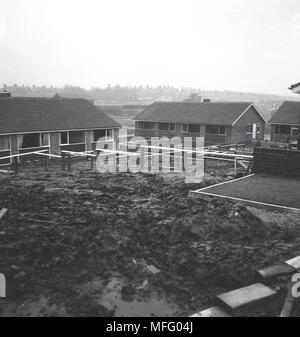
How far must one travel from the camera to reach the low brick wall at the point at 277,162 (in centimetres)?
1519

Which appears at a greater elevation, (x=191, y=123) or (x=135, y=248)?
(x=191, y=123)

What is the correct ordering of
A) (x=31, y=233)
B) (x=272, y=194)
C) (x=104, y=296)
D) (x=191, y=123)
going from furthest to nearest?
(x=191, y=123)
(x=272, y=194)
(x=31, y=233)
(x=104, y=296)

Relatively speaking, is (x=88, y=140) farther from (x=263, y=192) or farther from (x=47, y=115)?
(x=263, y=192)

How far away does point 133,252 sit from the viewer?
8.73 meters

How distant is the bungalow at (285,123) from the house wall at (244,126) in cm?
241

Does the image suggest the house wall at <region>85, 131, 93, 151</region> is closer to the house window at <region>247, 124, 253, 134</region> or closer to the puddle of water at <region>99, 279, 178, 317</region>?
the house window at <region>247, 124, 253, 134</region>

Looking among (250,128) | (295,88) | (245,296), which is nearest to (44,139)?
(295,88)

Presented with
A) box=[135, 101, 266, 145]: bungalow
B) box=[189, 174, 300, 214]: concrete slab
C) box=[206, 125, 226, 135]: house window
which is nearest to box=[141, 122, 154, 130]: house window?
box=[135, 101, 266, 145]: bungalow

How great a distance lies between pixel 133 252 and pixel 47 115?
2041 centimetres

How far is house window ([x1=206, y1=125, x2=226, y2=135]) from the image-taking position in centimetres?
3528
